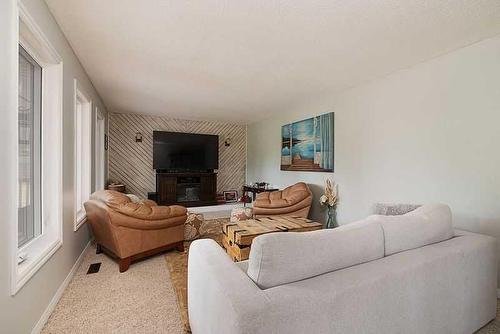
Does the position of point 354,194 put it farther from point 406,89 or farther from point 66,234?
point 66,234

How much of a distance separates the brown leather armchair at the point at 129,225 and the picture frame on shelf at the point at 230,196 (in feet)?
12.1

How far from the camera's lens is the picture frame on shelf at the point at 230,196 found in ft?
21.5

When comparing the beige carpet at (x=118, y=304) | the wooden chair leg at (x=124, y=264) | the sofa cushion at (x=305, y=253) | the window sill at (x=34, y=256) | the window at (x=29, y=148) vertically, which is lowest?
the beige carpet at (x=118, y=304)

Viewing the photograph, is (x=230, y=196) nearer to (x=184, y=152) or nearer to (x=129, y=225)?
(x=184, y=152)

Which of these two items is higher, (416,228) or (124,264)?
(416,228)

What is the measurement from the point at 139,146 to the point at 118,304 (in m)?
4.49

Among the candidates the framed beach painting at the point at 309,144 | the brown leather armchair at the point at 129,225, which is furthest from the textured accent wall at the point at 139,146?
the brown leather armchair at the point at 129,225

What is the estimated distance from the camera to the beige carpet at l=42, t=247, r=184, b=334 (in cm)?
166

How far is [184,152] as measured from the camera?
5.93m

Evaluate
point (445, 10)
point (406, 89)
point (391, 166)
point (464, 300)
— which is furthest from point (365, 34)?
point (464, 300)

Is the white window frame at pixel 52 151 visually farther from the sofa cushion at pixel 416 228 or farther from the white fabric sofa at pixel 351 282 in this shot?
the sofa cushion at pixel 416 228

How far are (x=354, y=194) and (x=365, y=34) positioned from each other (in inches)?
87.2

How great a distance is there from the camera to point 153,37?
2221 mm

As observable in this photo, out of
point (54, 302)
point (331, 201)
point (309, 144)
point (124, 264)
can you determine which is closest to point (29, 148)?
point (54, 302)
